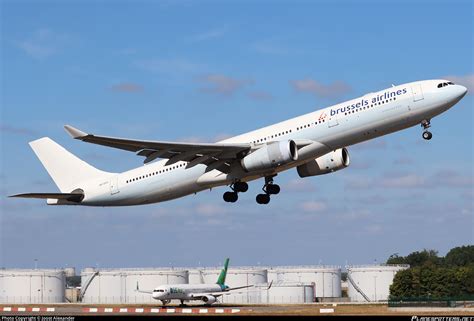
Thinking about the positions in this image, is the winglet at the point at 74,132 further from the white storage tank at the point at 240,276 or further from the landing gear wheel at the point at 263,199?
the white storage tank at the point at 240,276

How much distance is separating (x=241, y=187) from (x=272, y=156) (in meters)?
5.66

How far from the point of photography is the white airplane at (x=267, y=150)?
52969 mm

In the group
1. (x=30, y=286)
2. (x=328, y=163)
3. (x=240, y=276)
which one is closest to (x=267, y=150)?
(x=328, y=163)

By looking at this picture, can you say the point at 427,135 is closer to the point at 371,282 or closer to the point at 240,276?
the point at 240,276

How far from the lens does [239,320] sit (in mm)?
36719

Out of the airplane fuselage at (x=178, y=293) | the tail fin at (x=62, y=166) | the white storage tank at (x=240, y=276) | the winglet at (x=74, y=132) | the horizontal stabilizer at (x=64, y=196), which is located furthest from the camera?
the white storage tank at (x=240, y=276)

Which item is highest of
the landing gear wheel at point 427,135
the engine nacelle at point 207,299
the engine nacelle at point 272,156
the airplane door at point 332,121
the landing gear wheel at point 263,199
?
the airplane door at point 332,121

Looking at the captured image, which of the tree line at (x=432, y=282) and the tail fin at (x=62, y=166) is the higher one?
the tail fin at (x=62, y=166)

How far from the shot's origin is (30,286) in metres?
121

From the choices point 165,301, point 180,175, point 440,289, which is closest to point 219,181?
point 180,175

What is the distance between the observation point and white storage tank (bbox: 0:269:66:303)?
11925cm

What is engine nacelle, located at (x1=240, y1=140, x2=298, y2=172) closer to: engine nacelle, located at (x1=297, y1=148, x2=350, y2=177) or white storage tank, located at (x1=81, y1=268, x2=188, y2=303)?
engine nacelle, located at (x1=297, y1=148, x2=350, y2=177)

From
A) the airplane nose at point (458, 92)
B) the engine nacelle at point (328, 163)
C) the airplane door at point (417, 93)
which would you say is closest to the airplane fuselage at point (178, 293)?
the engine nacelle at point (328, 163)

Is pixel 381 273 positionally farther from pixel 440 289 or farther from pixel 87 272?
pixel 87 272
